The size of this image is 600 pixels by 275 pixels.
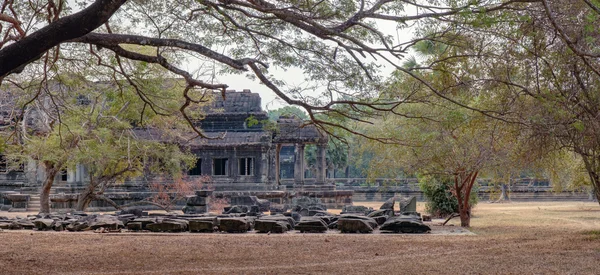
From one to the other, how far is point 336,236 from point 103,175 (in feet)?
42.0

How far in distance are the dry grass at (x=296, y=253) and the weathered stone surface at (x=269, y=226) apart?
672 millimetres

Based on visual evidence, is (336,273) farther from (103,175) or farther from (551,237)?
(103,175)

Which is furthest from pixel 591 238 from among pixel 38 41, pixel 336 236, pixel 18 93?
pixel 18 93

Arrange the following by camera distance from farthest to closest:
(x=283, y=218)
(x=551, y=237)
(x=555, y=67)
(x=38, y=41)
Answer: (x=283, y=218) < (x=551, y=237) < (x=555, y=67) < (x=38, y=41)

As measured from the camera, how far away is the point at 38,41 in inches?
269

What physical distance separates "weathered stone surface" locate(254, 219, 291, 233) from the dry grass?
0.67m

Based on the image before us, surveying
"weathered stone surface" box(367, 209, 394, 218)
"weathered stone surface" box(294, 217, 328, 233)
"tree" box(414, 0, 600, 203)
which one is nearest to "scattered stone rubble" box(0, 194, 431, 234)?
"weathered stone surface" box(294, 217, 328, 233)

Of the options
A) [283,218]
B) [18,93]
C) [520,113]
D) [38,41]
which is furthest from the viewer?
[18,93]

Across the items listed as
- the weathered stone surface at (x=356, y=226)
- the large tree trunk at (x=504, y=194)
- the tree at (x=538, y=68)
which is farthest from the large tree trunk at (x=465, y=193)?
the large tree trunk at (x=504, y=194)

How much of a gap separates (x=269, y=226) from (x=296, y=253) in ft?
13.6

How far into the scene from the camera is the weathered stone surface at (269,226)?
550 inches

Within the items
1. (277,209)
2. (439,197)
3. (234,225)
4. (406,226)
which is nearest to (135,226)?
(234,225)

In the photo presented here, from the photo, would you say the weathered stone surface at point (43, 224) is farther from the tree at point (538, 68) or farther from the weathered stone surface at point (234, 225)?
the tree at point (538, 68)

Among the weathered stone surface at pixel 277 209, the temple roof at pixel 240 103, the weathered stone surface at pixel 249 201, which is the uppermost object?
the temple roof at pixel 240 103
